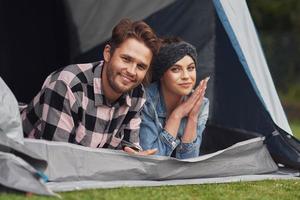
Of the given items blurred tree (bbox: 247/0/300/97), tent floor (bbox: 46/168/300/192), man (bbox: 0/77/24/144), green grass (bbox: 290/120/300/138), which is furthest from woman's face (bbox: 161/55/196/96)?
blurred tree (bbox: 247/0/300/97)

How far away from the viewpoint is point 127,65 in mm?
3441

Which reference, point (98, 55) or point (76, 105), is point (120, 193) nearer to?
point (76, 105)

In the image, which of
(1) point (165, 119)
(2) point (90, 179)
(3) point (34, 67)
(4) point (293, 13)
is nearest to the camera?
(2) point (90, 179)

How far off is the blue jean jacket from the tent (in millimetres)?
148

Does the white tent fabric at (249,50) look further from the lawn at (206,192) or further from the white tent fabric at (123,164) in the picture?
the lawn at (206,192)

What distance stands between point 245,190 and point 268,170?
476 millimetres

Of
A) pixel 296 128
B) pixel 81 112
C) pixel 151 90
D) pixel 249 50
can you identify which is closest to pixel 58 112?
→ pixel 81 112

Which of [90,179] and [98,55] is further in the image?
[98,55]

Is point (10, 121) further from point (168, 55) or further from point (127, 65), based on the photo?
point (168, 55)

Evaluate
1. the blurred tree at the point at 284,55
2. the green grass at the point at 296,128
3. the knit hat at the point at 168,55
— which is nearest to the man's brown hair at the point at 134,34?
the knit hat at the point at 168,55

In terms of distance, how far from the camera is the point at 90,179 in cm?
338

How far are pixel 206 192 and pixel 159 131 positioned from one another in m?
0.53

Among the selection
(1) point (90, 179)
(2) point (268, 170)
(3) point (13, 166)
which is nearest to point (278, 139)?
(2) point (268, 170)

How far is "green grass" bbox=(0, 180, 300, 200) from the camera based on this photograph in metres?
3.12
